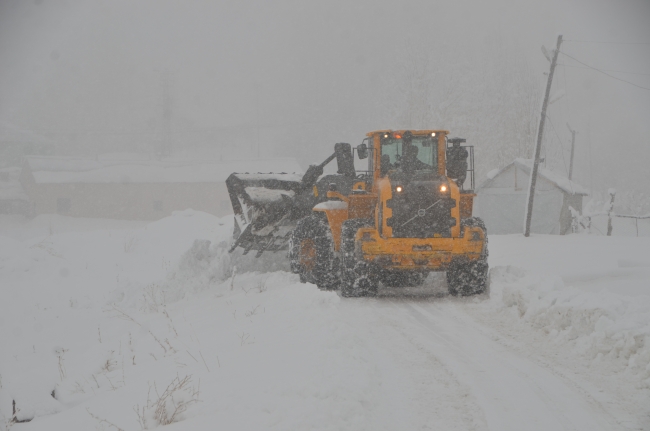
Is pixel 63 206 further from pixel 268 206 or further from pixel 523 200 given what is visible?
pixel 268 206

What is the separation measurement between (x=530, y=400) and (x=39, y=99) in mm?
116211

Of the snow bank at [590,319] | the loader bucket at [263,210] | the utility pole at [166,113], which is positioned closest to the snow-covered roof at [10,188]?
the utility pole at [166,113]

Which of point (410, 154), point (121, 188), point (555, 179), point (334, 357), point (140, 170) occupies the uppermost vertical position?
point (140, 170)

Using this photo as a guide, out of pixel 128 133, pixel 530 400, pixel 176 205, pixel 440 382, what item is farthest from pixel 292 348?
pixel 128 133

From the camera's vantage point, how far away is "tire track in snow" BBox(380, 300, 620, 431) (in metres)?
4.28

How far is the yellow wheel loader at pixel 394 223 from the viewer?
8977mm

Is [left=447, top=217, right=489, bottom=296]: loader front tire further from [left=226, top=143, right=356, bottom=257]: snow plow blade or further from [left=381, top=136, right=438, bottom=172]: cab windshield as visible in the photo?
[left=226, top=143, right=356, bottom=257]: snow plow blade

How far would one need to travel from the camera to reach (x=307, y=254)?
36.1 ft

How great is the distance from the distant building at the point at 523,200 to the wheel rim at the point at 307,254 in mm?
21463

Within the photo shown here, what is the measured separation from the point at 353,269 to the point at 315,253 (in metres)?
1.57

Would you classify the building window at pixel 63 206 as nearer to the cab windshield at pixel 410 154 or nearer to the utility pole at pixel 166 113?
the utility pole at pixel 166 113

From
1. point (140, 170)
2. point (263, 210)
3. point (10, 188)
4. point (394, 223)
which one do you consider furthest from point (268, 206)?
point (10, 188)

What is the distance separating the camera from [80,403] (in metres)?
6.09

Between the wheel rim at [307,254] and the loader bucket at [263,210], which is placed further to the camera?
the loader bucket at [263,210]
